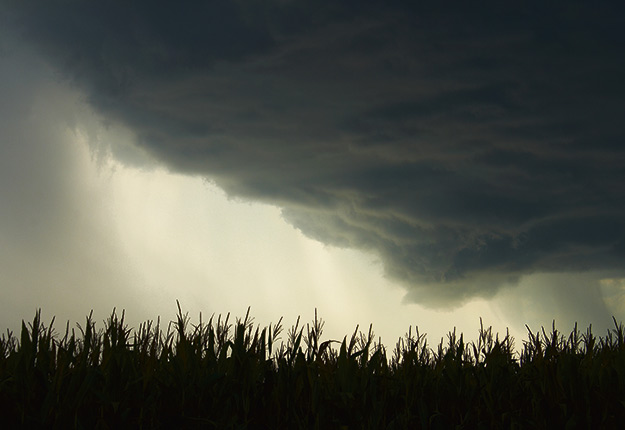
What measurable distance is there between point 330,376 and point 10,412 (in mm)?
3179

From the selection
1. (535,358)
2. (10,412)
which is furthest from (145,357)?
(535,358)

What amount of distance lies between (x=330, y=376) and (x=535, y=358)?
300cm

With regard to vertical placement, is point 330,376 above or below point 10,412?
above

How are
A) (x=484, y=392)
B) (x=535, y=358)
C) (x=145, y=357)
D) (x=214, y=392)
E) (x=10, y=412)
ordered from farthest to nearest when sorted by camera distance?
(x=535, y=358)
(x=484, y=392)
(x=145, y=357)
(x=214, y=392)
(x=10, y=412)

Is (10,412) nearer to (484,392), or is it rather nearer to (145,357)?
(145,357)

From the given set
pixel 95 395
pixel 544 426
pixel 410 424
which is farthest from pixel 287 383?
pixel 544 426

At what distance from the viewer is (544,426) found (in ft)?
20.9

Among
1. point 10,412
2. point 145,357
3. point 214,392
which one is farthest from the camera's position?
point 145,357

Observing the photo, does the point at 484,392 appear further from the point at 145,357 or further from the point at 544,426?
the point at 145,357

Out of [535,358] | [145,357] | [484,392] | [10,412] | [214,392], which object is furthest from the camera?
[535,358]

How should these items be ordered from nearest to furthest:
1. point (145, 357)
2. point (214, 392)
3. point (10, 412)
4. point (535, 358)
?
point (10, 412), point (214, 392), point (145, 357), point (535, 358)

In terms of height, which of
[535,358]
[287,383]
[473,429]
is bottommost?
[473,429]

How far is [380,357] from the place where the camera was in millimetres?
7047

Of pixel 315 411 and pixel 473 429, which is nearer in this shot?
pixel 315 411
